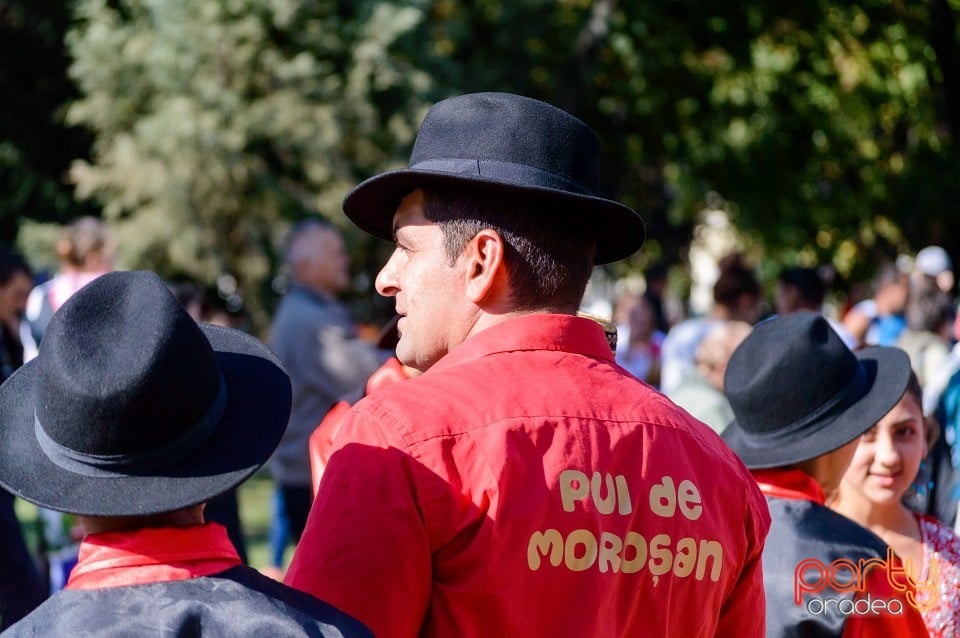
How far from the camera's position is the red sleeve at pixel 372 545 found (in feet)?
5.81

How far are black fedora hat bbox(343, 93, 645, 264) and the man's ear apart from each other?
3.5 inches

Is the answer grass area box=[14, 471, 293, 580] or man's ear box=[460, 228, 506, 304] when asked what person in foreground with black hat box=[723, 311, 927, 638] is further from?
grass area box=[14, 471, 293, 580]

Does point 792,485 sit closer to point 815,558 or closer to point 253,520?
point 815,558

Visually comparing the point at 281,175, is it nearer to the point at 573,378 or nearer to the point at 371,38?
the point at 371,38

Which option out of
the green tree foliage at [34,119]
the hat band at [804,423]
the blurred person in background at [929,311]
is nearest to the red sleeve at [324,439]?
the hat band at [804,423]

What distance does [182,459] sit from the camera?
6.11 ft

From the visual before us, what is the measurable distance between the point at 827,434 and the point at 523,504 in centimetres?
143

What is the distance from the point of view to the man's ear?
78.9 inches

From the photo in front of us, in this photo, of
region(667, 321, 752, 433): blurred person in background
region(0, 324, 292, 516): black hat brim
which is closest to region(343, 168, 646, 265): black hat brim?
region(0, 324, 292, 516): black hat brim

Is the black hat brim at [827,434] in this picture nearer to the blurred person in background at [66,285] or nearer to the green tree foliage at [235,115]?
the blurred person in background at [66,285]

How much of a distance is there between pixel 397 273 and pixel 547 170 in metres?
0.32

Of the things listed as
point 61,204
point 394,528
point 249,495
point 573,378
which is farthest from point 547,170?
point 61,204

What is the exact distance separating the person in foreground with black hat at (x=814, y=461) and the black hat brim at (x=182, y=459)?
138cm

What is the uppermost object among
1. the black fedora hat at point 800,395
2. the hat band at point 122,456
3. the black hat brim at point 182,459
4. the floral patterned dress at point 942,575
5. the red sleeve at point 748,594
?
the hat band at point 122,456
